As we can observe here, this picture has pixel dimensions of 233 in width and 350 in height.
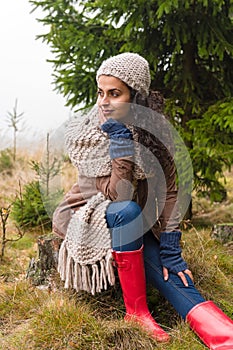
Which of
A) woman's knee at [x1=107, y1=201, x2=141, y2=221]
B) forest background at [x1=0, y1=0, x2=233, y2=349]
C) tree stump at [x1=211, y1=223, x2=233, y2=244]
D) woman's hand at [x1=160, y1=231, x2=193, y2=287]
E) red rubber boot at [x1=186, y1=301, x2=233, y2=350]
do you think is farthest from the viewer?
tree stump at [x1=211, y1=223, x2=233, y2=244]

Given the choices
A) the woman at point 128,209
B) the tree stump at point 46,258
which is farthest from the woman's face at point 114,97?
the tree stump at point 46,258

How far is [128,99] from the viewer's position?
2.35 metres

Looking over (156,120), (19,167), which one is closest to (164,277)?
(156,120)

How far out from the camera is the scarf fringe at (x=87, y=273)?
7.62 feet

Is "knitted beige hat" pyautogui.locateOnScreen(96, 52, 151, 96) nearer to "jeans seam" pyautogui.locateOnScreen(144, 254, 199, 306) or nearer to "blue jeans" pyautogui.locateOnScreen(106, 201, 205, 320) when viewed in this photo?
"blue jeans" pyautogui.locateOnScreen(106, 201, 205, 320)

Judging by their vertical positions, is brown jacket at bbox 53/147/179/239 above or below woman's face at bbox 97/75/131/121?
below

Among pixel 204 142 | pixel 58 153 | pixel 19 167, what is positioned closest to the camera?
pixel 58 153

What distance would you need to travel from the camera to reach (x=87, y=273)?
2.39 m

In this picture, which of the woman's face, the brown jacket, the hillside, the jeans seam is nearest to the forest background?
the hillside

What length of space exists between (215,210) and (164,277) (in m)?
3.08

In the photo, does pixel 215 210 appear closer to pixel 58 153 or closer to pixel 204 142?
pixel 204 142

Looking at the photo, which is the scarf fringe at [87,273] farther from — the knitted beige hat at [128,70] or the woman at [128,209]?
the knitted beige hat at [128,70]

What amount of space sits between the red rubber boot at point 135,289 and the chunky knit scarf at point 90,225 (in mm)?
69

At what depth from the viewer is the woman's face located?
232cm
